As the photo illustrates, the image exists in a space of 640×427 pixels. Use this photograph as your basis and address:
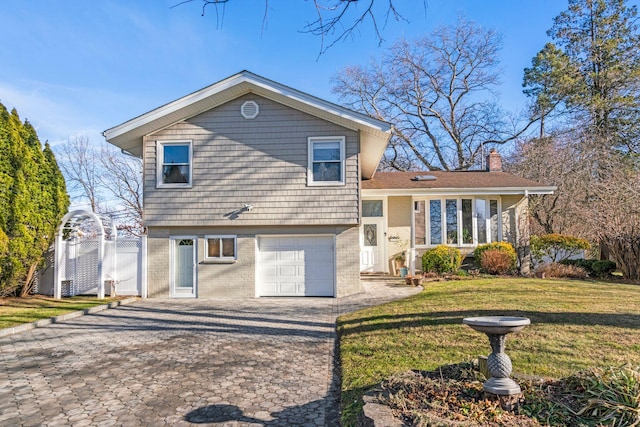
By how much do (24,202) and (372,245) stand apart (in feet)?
36.8

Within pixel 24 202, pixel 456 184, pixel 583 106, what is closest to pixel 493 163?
pixel 456 184

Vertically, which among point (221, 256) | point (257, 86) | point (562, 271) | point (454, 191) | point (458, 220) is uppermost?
point (257, 86)

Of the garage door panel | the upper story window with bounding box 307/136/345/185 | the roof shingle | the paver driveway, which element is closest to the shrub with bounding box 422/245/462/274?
the roof shingle

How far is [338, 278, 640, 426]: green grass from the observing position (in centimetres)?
522

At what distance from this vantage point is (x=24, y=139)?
1271cm

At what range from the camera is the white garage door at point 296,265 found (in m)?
12.8

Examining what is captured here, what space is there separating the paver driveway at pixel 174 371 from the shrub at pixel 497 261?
7.52 metres

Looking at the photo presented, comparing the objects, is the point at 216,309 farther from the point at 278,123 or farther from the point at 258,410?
the point at 258,410

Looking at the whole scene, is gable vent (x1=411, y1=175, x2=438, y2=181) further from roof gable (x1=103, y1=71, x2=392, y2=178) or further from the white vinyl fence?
the white vinyl fence

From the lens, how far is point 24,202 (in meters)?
12.0

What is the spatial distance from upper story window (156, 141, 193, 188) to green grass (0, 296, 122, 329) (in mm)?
3836

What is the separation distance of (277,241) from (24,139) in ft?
26.5

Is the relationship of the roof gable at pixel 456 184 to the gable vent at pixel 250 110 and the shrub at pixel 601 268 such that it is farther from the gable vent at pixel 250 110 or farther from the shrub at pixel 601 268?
the gable vent at pixel 250 110

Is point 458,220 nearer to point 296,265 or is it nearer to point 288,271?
point 296,265
